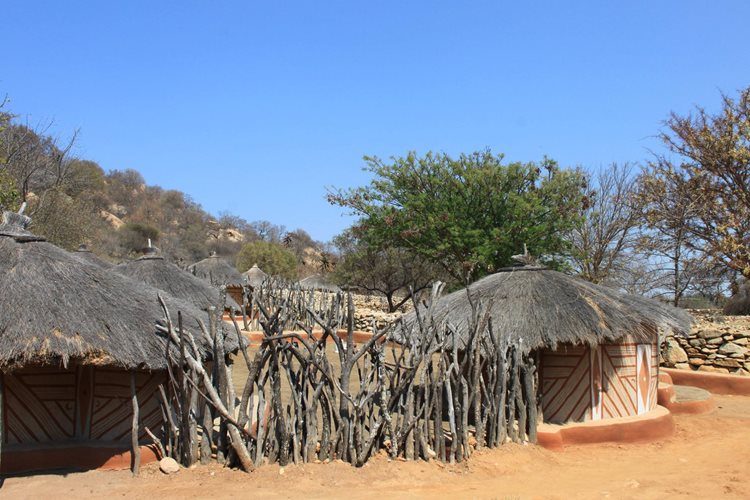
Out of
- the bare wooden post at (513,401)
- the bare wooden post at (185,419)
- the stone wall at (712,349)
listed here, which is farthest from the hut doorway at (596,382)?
the bare wooden post at (185,419)

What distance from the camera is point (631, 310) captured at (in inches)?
376

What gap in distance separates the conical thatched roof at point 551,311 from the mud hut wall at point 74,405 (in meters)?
3.29

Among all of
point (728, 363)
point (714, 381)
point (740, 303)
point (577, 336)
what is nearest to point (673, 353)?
point (728, 363)

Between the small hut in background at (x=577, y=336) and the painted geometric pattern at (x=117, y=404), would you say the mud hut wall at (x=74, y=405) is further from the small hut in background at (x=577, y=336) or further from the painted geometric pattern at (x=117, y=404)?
the small hut in background at (x=577, y=336)

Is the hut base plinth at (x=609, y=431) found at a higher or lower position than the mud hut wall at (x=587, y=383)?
lower

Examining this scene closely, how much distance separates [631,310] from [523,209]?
9.21m

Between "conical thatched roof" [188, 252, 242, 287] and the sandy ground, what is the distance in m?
16.6

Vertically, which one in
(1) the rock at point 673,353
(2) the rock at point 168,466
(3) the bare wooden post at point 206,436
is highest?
(1) the rock at point 673,353

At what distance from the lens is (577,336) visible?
8.70 metres

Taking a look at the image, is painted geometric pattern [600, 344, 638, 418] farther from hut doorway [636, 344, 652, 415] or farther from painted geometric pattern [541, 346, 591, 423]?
painted geometric pattern [541, 346, 591, 423]

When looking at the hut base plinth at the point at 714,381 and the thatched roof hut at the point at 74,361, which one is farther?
the hut base plinth at the point at 714,381

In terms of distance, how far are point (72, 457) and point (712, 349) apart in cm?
1281

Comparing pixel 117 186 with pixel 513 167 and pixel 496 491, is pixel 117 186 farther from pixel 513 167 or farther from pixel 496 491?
pixel 496 491

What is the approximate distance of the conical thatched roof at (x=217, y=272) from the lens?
2325 centimetres
